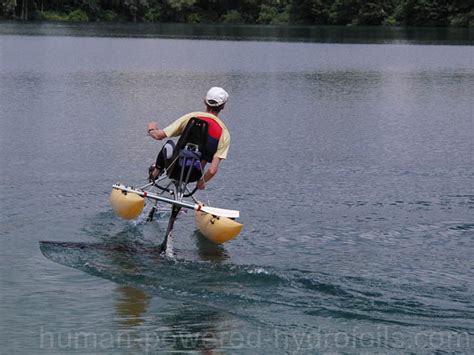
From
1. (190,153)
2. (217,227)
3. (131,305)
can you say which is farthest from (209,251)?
(131,305)

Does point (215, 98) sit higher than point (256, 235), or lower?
higher

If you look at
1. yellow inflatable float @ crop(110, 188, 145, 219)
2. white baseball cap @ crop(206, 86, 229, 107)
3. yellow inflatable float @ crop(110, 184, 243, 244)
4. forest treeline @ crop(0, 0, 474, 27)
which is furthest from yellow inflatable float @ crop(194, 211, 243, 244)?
forest treeline @ crop(0, 0, 474, 27)

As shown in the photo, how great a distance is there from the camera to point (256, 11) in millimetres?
131375

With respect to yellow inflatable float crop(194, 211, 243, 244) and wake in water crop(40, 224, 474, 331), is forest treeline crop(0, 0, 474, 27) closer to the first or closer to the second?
yellow inflatable float crop(194, 211, 243, 244)

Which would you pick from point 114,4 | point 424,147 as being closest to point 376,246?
point 424,147

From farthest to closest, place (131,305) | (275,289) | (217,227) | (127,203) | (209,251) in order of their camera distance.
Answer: (209,251), (127,203), (217,227), (275,289), (131,305)

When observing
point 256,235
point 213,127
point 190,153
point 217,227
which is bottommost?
point 256,235

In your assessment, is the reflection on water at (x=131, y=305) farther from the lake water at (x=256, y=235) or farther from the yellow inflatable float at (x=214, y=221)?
the yellow inflatable float at (x=214, y=221)

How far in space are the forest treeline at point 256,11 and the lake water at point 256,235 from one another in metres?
83.1

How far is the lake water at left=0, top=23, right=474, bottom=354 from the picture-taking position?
9.75 m

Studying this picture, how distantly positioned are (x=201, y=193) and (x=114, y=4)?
111628 mm

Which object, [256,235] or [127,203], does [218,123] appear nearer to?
[127,203]

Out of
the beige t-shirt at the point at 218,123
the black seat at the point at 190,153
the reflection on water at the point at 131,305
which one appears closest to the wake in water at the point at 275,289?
the reflection on water at the point at 131,305

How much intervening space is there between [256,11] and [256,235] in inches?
4719
